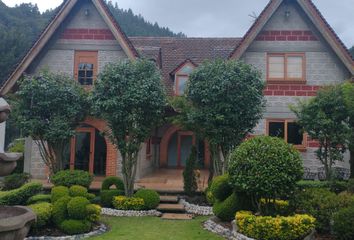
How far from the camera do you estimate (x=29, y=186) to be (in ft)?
34.3

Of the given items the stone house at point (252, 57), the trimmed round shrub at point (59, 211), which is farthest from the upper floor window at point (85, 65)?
the trimmed round shrub at point (59, 211)

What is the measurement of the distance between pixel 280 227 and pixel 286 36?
10.7m

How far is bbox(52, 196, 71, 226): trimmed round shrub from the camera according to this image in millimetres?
9817

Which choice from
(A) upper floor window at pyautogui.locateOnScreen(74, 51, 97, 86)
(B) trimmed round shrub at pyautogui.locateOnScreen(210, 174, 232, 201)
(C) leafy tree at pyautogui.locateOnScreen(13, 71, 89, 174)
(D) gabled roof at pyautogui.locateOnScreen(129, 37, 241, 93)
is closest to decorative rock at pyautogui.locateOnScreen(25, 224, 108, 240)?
(B) trimmed round shrub at pyautogui.locateOnScreen(210, 174, 232, 201)

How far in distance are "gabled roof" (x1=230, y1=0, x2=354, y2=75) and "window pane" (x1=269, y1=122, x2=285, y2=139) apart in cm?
329

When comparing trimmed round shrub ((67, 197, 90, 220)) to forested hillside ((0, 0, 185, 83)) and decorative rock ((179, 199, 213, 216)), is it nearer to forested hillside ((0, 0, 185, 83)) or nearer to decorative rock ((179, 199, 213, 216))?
decorative rock ((179, 199, 213, 216))

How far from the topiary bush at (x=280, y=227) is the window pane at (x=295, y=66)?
926 centimetres

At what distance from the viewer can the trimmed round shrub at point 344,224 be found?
8.19m

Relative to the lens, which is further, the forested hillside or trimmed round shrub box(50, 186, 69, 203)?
the forested hillside

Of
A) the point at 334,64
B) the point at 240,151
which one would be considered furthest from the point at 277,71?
the point at 240,151

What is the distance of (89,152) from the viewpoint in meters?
17.3

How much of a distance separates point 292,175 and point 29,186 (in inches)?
265

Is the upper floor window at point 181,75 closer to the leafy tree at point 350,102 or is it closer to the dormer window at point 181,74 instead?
the dormer window at point 181,74

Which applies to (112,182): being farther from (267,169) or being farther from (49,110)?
(267,169)
